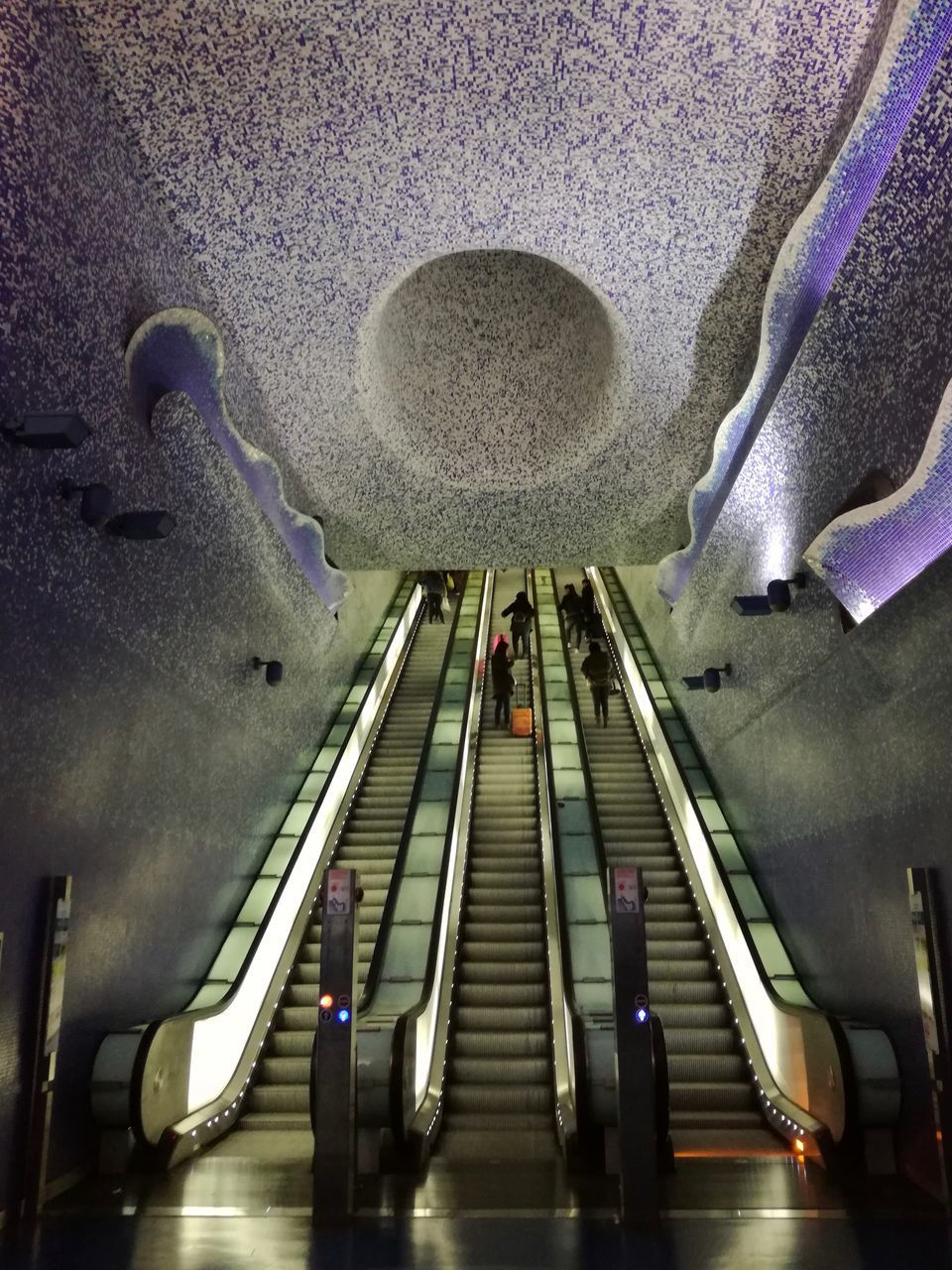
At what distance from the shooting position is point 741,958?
21.3ft

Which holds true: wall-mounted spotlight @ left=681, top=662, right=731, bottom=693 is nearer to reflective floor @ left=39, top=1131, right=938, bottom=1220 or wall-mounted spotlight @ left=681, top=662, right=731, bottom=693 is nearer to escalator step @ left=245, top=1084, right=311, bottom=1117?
reflective floor @ left=39, top=1131, right=938, bottom=1220

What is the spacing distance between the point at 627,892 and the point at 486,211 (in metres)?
3.66

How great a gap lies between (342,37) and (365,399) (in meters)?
2.82

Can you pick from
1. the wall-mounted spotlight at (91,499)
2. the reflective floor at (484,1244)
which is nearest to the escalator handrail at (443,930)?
the reflective floor at (484,1244)

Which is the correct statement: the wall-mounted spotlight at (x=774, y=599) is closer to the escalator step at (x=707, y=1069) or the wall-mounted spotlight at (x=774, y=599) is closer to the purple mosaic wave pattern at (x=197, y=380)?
the escalator step at (x=707, y=1069)

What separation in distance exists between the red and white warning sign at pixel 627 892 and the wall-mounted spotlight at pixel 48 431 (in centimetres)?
284

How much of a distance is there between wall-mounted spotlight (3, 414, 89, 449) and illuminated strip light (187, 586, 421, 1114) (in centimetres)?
340

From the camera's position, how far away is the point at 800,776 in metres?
6.10

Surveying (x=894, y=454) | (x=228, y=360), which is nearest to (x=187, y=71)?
(x=228, y=360)

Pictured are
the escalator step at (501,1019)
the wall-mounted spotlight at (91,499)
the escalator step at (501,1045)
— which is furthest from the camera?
the escalator step at (501,1019)

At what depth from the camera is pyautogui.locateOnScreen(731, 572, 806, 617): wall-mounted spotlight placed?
6051mm

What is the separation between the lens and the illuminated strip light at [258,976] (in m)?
5.48

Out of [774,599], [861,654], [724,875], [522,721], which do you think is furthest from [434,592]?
[861,654]

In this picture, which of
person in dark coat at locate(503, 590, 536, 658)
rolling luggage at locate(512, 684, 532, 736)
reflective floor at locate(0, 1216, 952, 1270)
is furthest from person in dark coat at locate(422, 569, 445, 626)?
reflective floor at locate(0, 1216, 952, 1270)
